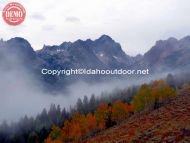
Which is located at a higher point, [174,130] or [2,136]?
[174,130]

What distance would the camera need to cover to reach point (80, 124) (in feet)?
486

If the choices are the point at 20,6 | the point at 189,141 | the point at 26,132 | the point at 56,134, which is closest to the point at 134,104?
the point at 56,134

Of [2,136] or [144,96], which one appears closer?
[144,96]

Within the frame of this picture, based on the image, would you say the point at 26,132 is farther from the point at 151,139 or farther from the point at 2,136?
the point at 151,139

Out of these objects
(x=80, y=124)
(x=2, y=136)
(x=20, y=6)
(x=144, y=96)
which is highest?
(x=20, y=6)

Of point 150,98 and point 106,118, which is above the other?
point 150,98

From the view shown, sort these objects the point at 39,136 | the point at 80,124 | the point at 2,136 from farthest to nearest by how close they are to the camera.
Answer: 1. the point at 2,136
2. the point at 39,136
3. the point at 80,124

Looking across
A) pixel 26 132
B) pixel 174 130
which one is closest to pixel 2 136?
pixel 26 132

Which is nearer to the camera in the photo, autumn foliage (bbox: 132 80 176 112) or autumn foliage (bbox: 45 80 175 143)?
autumn foliage (bbox: 45 80 175 143)

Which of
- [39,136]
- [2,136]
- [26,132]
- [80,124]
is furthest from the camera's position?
[2,136]

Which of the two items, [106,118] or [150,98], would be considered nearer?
[150,98]

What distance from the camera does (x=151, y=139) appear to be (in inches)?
3012

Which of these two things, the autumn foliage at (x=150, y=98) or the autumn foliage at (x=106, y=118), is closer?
the autumn foliage at (x=106, y=118)

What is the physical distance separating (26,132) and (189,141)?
12770cm
